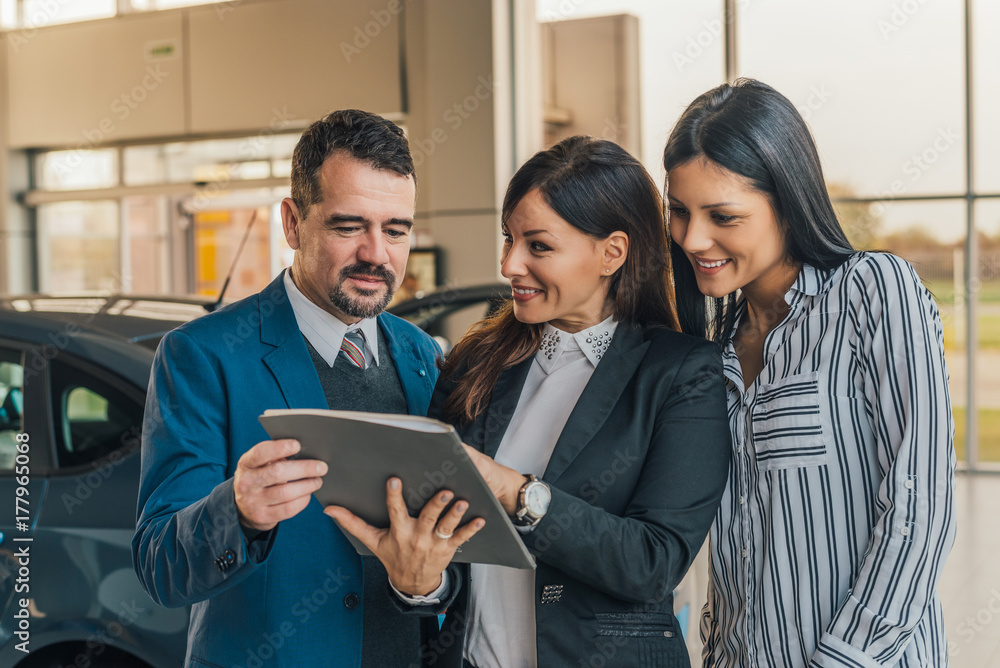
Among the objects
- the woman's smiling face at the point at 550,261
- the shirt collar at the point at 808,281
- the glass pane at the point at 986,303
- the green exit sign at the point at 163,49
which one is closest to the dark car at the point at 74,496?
the woman's smiling face at the point at 550,261

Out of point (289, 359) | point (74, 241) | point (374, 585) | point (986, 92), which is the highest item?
point (986, 92)

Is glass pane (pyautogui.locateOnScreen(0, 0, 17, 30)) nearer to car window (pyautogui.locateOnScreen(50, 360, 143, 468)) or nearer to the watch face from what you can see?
car window (pyautogui.locateOnScreen(50, 360, 143, 468))

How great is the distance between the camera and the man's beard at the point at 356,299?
5.56 ft

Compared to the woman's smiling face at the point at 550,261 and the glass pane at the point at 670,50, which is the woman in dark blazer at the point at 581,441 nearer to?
the woman's smiling face at the point at 550,261

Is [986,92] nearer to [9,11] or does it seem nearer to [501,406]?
[501,406]

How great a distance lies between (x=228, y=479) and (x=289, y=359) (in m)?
0.27

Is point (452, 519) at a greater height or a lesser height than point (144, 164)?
lesser

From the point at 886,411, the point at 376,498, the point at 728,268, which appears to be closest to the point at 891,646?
the point at 886,411

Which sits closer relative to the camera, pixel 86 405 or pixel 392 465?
pixel 392 465

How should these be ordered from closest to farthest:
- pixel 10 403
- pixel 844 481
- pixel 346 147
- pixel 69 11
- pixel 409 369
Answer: pixel 844 481 < pixel 346 147 < pixel 409 369 < pixel 10 403 < pixel 69 11

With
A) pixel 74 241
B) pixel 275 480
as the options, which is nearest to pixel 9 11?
pixel 74 241

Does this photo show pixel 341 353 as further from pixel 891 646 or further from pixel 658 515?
pixel 891 646

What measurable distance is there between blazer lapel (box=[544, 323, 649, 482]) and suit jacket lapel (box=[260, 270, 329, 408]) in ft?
Answer: 1.49

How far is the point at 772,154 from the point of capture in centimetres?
148
